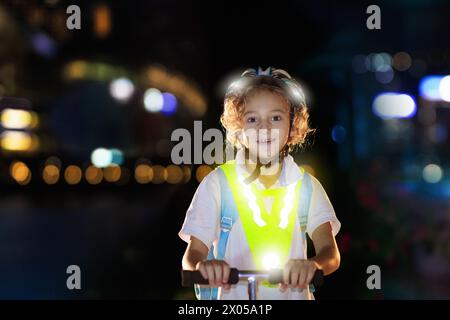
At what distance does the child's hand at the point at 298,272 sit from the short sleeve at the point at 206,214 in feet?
1.55

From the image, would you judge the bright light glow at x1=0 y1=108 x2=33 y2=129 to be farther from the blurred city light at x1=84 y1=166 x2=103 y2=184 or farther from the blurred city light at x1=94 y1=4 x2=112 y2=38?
the blurred city light at x1=94 y1=4 x2=112 y2=38

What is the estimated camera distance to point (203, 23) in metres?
9.76

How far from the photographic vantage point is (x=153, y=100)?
51.4 metres

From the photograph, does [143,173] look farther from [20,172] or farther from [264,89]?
[264,89]

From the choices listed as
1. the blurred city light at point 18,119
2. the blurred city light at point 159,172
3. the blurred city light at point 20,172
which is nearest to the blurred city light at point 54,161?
the blurred city light at point 20,172

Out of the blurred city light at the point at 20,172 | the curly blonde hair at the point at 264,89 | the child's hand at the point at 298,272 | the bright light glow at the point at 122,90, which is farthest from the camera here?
the bright light glow at the point at 122,90

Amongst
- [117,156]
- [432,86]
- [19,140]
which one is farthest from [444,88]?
[19,140]

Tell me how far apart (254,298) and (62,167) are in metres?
36.2

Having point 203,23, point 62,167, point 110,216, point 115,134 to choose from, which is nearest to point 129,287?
point 203,23

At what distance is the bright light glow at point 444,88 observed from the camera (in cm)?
2643

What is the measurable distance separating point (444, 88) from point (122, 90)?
76.2ft

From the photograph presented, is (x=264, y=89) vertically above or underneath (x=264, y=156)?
above

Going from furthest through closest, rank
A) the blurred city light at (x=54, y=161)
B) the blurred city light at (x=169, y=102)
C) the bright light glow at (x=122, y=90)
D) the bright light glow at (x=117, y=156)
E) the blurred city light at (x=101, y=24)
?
the blurred city light at (x=169, y=102)
the bright light glow at (x=117, y=156)
the bright light glow at (x=122, y=90)
the blurred city light at (x=54, y=161)
the blurred city light at (x=101, y=24)

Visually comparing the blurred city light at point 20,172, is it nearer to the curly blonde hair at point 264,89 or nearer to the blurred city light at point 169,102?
the blurred city light at point 169,102
